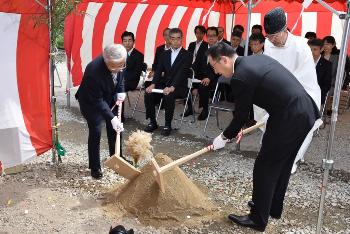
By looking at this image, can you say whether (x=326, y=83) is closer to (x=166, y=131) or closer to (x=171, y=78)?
(x=171, y=78)

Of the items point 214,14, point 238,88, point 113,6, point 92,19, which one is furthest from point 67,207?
point 214,14

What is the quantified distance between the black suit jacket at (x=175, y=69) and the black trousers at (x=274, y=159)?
10.7ft

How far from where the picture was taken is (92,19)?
8281 millimetres

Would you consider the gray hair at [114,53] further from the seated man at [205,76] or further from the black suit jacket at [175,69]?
the seated man at [205,76]

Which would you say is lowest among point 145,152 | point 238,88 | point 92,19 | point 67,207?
point 67,207

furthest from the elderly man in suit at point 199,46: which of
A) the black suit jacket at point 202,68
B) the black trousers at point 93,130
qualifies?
the black trousers at point 93,130

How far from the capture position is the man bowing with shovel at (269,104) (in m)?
3.01

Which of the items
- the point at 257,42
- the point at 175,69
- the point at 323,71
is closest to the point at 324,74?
the point at 323,71

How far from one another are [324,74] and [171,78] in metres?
2.48

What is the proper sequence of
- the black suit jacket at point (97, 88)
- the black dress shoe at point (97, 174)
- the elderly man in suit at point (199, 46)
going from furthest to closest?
the elderly man in suit at point (199, 46) → the black dress shoe at point (97, 174) → the black suit jacket at point (97, 88)

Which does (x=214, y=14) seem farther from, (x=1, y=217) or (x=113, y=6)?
(x=1, y=217)

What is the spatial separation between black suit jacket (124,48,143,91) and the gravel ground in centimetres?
174

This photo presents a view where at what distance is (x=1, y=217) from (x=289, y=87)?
2793 millimetres

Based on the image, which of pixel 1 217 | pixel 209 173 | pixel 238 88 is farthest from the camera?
pixel 209 173
